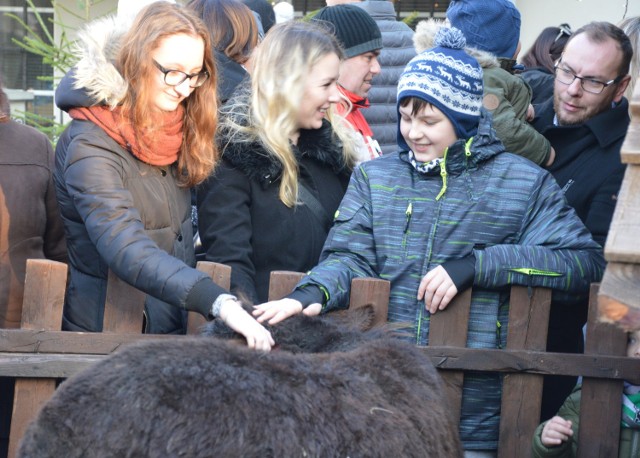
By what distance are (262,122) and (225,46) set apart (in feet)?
3.22

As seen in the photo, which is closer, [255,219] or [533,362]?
[533,362]

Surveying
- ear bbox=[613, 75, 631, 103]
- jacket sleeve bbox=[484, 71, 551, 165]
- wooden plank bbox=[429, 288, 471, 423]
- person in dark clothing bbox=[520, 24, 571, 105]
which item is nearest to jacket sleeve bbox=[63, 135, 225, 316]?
wooden plank bbox=[429, 288, 471, 423]

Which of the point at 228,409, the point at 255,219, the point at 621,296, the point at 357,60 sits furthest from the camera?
the point at 357,60

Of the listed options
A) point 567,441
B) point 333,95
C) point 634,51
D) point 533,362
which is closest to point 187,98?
point 333,95

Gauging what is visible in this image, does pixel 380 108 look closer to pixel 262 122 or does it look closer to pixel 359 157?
pixel 359 157

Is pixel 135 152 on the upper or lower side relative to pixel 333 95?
lower

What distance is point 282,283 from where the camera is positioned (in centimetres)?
274

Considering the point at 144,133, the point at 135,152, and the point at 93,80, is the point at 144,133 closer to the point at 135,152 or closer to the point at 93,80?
the point at 135,152

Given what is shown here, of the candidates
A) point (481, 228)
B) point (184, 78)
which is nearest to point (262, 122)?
point (184, 78)

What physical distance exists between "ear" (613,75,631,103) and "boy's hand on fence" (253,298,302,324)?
183cm

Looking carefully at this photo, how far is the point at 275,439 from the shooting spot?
178cm

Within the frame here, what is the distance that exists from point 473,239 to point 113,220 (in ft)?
3.71

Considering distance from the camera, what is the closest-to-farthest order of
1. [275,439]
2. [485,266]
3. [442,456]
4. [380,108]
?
[275,439]
[442,456]
[485,266]
[380,108]

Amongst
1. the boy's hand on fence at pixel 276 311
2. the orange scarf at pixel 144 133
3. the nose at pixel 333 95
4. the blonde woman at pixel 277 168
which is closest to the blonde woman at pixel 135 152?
the orange scarf at pixel 144 133
